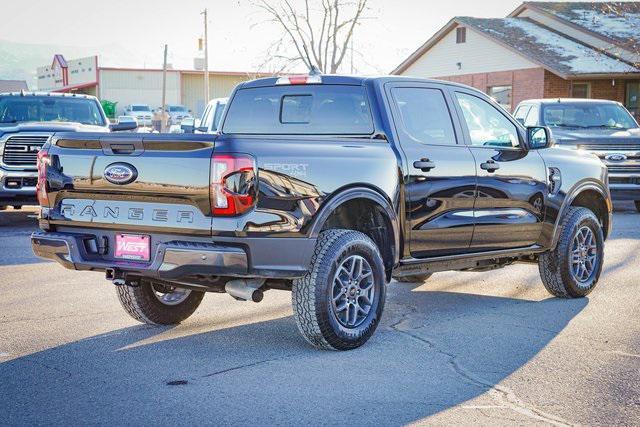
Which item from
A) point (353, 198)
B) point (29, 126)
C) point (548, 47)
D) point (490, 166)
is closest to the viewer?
point (353, 198)

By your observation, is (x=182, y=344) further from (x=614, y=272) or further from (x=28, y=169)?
(x=28, y=169)

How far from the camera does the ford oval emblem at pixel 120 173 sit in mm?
5996

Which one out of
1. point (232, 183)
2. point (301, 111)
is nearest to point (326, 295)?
point (232, 183)

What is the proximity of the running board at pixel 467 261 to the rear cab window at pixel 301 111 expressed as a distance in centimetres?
106

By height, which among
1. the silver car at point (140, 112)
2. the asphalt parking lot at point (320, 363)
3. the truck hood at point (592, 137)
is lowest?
the asphalt parking lot at point (320, 363)

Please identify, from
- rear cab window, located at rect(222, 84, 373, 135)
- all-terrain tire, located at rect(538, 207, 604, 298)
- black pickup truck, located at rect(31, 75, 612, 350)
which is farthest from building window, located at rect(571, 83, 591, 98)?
rear cab window, located at rect(222, 84, 373, 135)

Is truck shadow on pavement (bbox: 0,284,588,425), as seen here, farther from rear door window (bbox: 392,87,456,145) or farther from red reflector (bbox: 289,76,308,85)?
red reflector (bbox: 289,76,308,85)

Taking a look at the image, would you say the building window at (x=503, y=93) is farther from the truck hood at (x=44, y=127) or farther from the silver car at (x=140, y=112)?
the silver car at (x=140, y=112)

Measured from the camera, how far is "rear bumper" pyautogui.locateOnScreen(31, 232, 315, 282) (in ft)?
18.8

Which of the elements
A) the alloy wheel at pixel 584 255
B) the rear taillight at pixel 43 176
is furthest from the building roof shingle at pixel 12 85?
the rear taillight at pixel 43 176

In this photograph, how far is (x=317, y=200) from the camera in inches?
241

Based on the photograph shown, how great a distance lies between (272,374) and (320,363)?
0.42 meters

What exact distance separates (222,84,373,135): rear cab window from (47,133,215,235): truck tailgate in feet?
5.28

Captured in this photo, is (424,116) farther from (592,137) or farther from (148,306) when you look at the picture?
(592,137)
